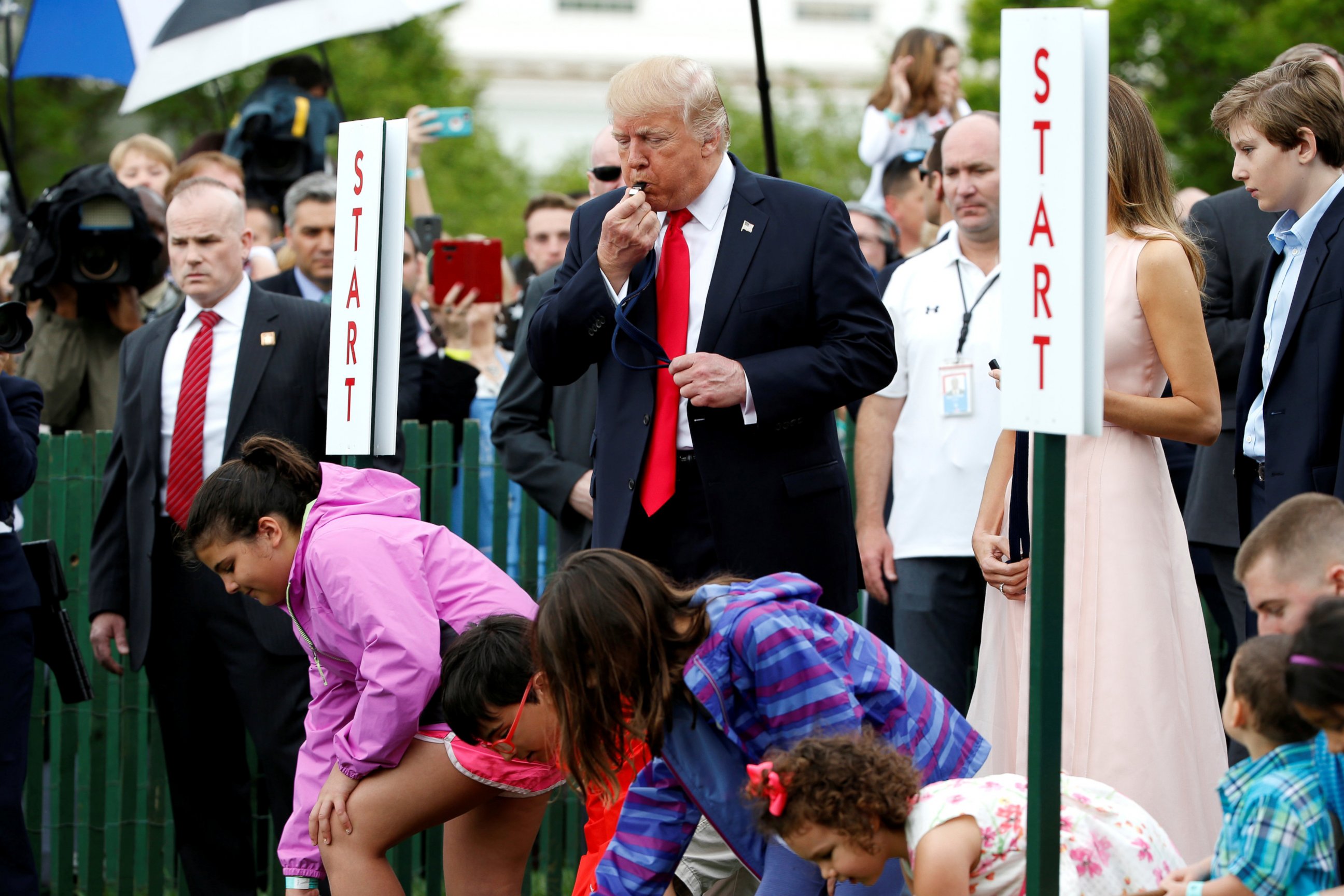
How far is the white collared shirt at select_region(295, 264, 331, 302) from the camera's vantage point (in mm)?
6211

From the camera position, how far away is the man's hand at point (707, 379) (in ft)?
11.9

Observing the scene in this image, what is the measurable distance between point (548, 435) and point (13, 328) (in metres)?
1.69

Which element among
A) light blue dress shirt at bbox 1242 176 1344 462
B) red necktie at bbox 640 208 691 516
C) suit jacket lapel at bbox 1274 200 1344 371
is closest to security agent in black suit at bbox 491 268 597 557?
red necktie at bbox 640 208 691 516

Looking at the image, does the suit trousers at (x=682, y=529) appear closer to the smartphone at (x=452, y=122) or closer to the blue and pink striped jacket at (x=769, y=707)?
the blue and pink striped jacket at (x=769, y=707)

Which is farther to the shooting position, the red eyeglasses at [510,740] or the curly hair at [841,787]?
the red eyeglasses at [510,740]

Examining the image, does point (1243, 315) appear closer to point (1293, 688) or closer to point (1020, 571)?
point (1020, 571)

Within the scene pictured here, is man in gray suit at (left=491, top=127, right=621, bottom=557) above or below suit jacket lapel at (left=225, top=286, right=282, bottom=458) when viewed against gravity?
below

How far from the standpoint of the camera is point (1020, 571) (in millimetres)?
3648

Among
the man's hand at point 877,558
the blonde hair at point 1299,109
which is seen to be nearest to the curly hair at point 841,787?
the blonde hair at point 1299,109

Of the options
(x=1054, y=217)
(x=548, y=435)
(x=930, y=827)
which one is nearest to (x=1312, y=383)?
(x=1054, y=217)

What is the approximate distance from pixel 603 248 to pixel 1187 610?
1582 mm

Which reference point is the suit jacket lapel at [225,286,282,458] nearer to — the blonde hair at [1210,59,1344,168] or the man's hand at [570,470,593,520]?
the man's hand at [570,470,593,520]

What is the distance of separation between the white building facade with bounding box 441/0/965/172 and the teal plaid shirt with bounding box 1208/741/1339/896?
6309cm

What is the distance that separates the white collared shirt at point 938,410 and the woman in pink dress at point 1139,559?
93 centimetres
